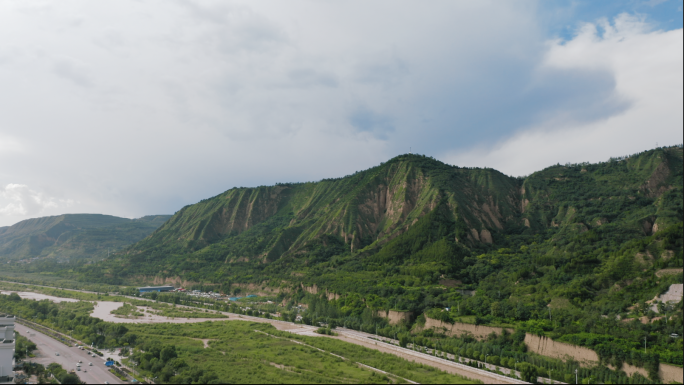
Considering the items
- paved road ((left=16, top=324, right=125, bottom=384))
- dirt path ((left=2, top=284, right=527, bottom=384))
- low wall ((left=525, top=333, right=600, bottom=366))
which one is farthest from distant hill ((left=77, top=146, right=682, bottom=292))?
paved road ((left=16, top=324, right=125, bottom=384))

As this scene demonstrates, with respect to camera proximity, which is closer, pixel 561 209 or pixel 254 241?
pixel 561 209

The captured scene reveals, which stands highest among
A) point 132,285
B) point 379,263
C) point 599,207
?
point 599,207

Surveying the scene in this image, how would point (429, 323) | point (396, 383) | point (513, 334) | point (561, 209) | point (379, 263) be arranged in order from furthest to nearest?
point (561, 209), point (379, 263), point (429, 323), point (513, 334), point (396, 383)

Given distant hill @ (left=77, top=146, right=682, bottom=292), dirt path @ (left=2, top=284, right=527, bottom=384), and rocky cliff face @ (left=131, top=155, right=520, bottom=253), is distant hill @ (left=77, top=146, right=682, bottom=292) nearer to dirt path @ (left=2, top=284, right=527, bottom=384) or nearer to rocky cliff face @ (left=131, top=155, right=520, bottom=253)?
rocky cliff face @ (left=131, top=155, right=520, bottom=253)

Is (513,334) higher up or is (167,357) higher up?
Result: (513,334)

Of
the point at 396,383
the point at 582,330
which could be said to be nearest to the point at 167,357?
the point at 396,383

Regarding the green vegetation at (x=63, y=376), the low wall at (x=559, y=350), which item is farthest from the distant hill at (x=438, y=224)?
the green vegetation at (x=63, y=376)

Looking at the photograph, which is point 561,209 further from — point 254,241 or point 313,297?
point 254,241
